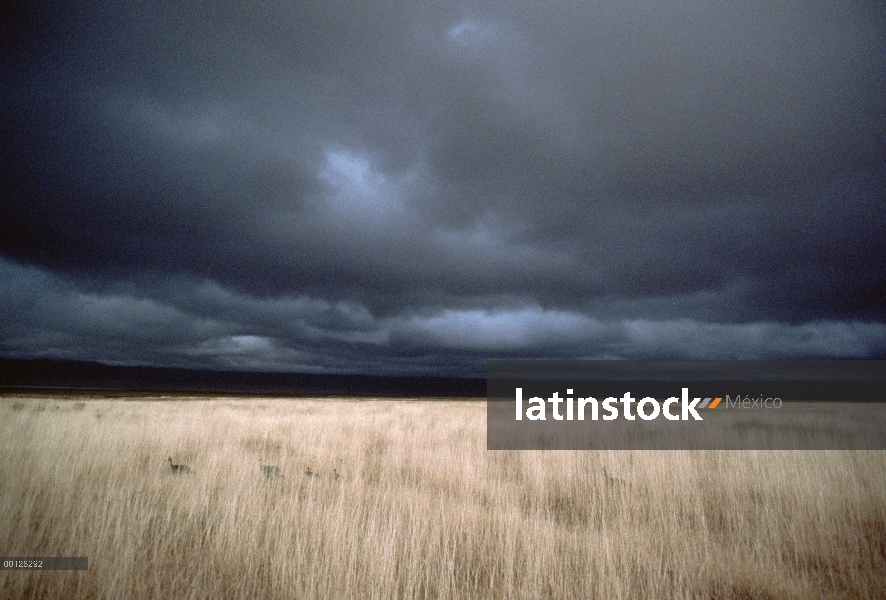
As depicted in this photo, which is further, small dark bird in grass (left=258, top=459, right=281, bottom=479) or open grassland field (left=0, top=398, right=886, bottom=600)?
small dark bird in grass (left=258, top=459, right=281, bottom=479)

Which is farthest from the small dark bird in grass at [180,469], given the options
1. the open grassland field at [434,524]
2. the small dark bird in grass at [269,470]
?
the small dark bird in grass at [269,470]

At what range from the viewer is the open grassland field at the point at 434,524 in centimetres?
446

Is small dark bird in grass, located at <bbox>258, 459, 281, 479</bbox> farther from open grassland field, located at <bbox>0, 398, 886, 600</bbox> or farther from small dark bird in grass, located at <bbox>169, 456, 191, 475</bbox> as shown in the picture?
small dark bird in grass, located at <bbox>169, 456, 191, 475</bbox>

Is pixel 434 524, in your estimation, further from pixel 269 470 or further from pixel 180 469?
pixel 180 469

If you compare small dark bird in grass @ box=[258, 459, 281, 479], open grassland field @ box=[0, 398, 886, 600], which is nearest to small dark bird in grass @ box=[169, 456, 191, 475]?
open grassland field @ box=[0, 398, 886, 600]

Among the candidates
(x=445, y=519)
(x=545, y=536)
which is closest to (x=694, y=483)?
(x=545, y=536)

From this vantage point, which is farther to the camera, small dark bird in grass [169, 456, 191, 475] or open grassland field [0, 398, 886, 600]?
small dark bird in grass [169, 456, 191, 475]

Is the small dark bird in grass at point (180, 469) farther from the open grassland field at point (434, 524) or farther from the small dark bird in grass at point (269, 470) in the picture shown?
the small dark bird in grass at point (269, 470)

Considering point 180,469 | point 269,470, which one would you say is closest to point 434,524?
point 269,470

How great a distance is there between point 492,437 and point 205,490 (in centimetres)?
945

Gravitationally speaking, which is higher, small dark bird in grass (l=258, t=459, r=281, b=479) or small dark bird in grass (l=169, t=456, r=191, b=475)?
small dark bird in grass (l=169, t=456, r=191, b=475)

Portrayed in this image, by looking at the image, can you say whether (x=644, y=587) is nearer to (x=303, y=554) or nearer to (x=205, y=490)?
(x=303, y=554)

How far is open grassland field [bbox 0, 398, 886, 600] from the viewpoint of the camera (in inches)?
176

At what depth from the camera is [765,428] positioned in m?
17.9
